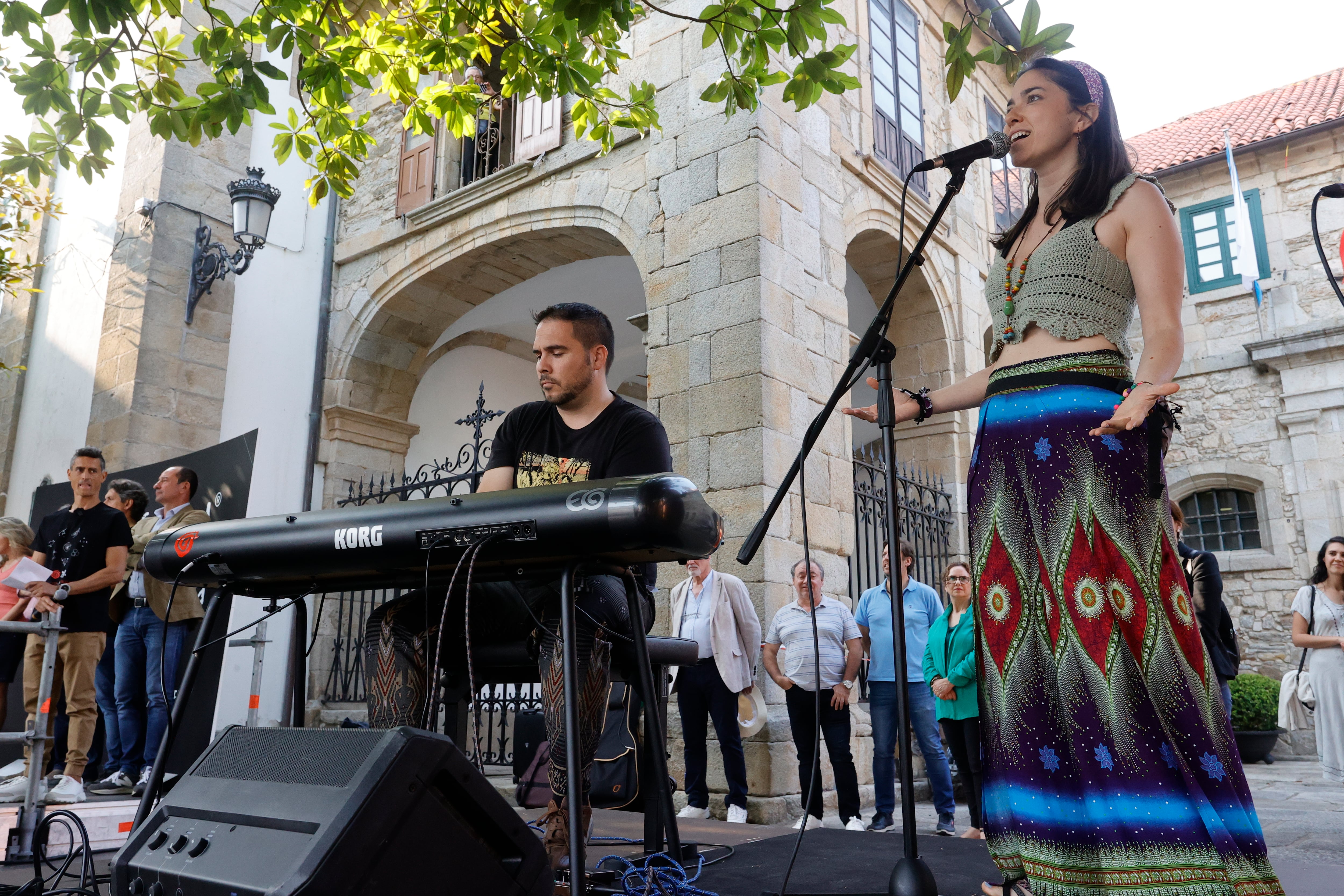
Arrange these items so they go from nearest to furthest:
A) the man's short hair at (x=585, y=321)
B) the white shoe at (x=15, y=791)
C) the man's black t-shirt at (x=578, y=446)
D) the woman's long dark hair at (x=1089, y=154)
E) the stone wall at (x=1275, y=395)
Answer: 1. the woman's long dark hair at (x=1089, y=154)
2. the man's black t-shirt at (x=578, y=446)
3. the man's short hair at (x=585, y=321)
4. the white shoe at (x=15, y=791)
5. the stone wall at (x=1275, y=395)

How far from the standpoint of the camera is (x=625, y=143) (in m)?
A: 7.38

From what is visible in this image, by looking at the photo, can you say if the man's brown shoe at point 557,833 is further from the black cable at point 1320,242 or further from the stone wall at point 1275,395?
the stone wall at point 1275,395

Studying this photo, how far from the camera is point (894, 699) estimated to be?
545 centimetres

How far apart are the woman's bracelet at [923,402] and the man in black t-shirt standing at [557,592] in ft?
2.14

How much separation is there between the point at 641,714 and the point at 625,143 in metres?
5.28

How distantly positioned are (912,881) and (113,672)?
17.8ft

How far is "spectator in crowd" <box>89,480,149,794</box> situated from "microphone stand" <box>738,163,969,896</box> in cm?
443

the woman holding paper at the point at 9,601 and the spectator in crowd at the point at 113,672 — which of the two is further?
the spectator in crowd at the point at 113,672

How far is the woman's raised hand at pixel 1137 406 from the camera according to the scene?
1.67 metres

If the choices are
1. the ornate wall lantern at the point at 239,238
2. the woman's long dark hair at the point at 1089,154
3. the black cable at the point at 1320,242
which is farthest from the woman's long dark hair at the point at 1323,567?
the ornate wall lantern at the point at 239,238

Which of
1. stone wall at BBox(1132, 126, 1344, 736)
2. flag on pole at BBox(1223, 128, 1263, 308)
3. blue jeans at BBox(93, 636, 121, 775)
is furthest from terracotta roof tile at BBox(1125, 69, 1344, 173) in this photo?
blue jeans at BBox(93, 636, 121, 775)

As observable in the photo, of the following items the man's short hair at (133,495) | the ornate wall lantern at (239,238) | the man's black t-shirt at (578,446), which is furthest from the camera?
the ornate wall lantern at (239,238)

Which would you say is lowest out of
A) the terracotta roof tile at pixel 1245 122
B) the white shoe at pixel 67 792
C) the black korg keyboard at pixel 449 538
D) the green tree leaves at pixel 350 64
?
the white shoe at pixel 67 792

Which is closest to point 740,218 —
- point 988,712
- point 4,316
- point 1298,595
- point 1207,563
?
point 1207,563
